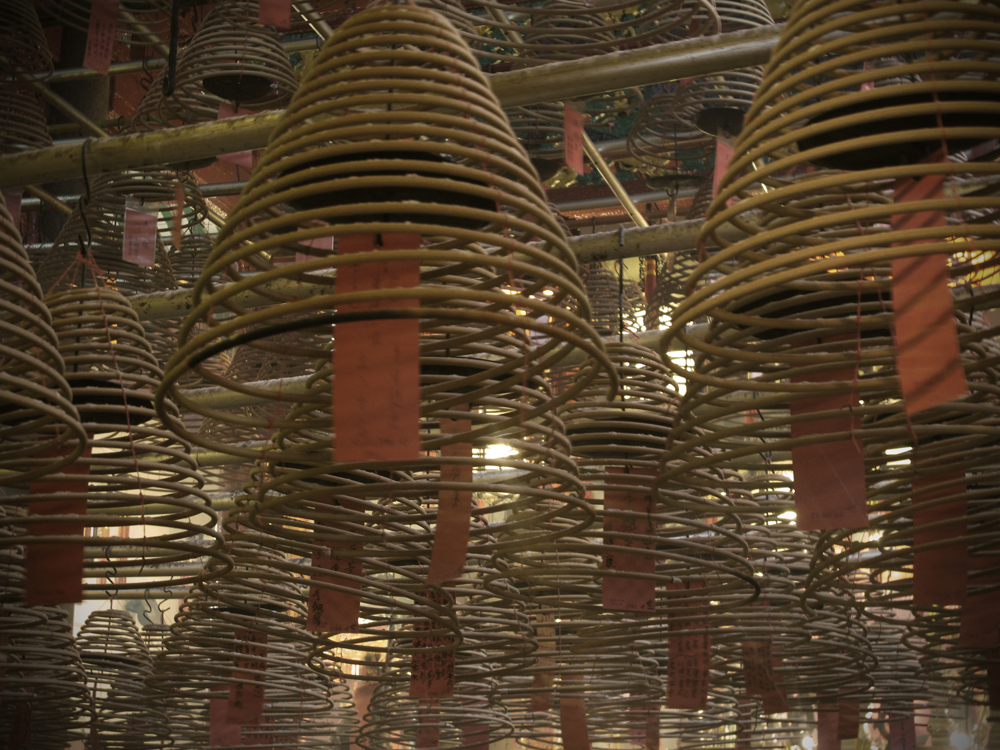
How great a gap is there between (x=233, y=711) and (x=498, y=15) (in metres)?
3.21

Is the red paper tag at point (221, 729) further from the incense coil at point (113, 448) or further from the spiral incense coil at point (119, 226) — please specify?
the spiral incense coil at point (119, 226)

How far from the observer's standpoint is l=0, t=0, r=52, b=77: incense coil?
16.5 feet

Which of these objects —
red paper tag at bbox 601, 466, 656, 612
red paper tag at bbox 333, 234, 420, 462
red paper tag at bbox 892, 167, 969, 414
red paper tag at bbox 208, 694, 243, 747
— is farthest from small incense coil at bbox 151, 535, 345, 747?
red paper tag at bbox 892, 167, 969, 414

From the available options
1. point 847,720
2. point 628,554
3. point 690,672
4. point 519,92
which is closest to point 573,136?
point 519,92

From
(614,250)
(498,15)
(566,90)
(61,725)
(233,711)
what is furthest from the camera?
(61,725)

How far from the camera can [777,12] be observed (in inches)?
217

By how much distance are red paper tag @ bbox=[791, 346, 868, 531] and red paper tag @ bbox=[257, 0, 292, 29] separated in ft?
8.52

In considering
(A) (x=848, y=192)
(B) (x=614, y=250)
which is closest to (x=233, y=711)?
(B) (x=614, y=250)

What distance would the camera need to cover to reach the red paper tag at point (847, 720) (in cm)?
448

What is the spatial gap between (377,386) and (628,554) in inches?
50.8

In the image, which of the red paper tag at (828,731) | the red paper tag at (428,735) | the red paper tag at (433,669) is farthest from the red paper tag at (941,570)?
the red paper tag at (828,731)

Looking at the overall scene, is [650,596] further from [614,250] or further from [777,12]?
[777,12]

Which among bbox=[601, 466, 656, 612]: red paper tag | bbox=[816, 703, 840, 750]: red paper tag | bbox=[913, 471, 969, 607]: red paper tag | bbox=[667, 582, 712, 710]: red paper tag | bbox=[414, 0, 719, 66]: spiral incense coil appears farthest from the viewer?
bbox=[816, 703, 840, 750]: red paper tag

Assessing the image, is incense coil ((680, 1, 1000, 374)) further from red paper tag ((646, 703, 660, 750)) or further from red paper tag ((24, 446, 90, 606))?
red paper tag ((646, 703, 660, 750))
